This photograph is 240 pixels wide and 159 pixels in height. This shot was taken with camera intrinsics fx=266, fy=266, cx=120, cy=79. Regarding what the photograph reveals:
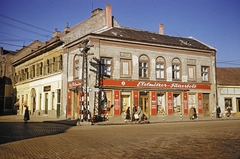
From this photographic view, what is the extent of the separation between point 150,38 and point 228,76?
545 inches

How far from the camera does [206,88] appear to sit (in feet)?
112

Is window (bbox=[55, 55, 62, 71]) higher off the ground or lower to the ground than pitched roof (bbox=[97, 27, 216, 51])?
lower

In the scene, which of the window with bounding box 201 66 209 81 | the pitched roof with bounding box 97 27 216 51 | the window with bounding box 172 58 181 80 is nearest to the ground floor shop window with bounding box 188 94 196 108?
the window with bounding box 172 58 181 80

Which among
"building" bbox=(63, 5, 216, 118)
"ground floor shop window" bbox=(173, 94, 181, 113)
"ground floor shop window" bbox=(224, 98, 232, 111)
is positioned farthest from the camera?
"ground floor shop window" bbox=(224, 98, 232, 111)

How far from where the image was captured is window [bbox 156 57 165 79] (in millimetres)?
31406

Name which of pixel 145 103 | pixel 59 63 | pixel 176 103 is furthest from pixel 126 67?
pixel 59 63

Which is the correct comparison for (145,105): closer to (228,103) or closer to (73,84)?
(73,84)

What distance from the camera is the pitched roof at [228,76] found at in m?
36.3

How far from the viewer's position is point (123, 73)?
28875mm

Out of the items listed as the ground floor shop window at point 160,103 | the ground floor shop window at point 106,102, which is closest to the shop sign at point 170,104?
the ground floor shop window at point 160,103

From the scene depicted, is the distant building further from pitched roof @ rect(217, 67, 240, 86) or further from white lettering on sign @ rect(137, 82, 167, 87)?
pitched roof @ rect(217, 67, 240, 86)

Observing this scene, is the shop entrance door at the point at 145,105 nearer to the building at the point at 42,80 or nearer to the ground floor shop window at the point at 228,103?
the building at the point at 42,80

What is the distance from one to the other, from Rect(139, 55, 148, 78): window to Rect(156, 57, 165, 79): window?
1575 mm

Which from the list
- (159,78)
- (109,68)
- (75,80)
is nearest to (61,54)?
(75,80)
